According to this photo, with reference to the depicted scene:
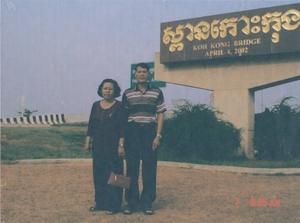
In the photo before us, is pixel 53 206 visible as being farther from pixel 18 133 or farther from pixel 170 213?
pixel 18 133

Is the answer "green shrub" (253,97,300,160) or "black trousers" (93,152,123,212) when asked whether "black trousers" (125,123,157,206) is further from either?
"green shrub" (253,97,300,160)

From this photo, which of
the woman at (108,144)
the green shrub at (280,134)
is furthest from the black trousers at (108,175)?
the green shrub at (280,134)

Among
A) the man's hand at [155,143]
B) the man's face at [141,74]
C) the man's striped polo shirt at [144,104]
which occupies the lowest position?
the man's hand at [155,143]

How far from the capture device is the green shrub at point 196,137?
10.2 m

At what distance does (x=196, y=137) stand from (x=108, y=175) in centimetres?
657

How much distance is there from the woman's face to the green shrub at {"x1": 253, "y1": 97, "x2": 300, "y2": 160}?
9.01 meters

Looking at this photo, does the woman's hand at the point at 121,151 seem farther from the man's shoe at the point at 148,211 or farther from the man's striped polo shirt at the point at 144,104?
the man's shoe at the point at 148,211

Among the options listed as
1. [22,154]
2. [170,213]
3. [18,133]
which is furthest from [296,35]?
[18,133]

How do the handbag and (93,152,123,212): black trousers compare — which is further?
(93,152,123,212): black trousers

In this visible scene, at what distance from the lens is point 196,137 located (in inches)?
402

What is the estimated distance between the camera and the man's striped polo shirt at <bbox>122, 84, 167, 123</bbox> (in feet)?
13.0

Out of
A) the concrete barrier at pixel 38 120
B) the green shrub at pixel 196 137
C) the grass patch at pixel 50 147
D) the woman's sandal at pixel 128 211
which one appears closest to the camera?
the woman's sandal at pixel 128 211

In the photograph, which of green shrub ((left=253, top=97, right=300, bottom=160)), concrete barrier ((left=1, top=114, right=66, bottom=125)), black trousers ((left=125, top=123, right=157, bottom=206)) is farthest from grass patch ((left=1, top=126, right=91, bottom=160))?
concrete barrier ((left=1, top=114, right=66, bottom=125))
